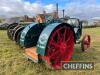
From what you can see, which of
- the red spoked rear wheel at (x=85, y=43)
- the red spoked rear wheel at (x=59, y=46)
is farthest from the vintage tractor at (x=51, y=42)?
the red spoked rear wheel at (x=85, y=43)

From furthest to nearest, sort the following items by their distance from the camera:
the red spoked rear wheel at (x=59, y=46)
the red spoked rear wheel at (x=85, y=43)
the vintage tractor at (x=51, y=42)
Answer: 1. the red spoked rear wheel at (x=85, y=43)
2. the red spoked rear wheel at (x=59, y=46)
3. the vintage tractor at (x=51, y=42)

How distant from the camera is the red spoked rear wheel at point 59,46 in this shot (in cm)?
689

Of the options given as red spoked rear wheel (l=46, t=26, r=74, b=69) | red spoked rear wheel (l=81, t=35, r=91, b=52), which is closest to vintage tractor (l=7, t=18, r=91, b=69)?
red spoked rear wheel (l=46, t=26, r=74, b=69)

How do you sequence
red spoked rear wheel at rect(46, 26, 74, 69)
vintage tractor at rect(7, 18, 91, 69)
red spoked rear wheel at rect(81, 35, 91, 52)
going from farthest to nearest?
1. red spoked rear wheel at rect(81, 35, 91, 52)
2. red spoked rear wheel at rect(46, 26, 74, 69)
3. vintage tractor at rect(7, 18, 91, 69)

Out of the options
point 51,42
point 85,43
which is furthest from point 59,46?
point 85,43

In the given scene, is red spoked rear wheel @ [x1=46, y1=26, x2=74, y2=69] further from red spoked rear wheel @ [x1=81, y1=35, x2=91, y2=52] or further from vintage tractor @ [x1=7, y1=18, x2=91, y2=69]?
red spoked rear wheel @ [x1=81, y1=35, x2=91, y2=52]

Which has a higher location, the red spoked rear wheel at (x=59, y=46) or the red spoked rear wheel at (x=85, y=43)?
the red spoked rear wheel at (x=59, y=46)

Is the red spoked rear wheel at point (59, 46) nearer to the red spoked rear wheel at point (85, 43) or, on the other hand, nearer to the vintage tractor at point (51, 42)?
the vintage tractor at point (51, 42)

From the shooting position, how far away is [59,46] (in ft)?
24.0

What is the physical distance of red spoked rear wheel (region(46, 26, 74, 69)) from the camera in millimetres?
6887

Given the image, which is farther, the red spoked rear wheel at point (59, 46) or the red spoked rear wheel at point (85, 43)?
the red spoked rear wheel at point (85, 43)

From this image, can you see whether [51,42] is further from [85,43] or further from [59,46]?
[85,43]

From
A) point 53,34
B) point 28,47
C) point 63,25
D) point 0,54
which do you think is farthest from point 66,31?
point 0,54

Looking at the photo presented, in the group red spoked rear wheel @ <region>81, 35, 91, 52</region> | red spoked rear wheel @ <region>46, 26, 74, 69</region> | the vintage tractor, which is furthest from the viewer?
red spoked rear wheel @ <region>81, 35, 91, 52</region>
